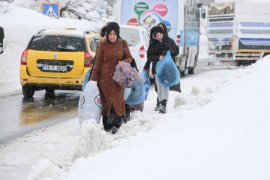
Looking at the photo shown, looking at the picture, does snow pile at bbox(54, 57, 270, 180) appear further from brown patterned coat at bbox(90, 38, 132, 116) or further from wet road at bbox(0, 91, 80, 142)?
wet road at bbox(0, 91, 80, 142)

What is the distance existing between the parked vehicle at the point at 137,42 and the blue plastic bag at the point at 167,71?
570cm

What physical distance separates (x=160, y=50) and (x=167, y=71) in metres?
0.42

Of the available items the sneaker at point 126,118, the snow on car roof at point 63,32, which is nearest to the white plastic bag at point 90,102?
the sneaker at point 126,118

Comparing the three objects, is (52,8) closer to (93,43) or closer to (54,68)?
(93,43)

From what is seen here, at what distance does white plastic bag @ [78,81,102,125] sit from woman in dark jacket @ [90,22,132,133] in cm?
11

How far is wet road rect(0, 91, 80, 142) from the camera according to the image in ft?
32.3

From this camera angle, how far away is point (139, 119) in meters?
8.56

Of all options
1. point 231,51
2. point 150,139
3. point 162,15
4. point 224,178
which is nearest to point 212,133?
point 150,139

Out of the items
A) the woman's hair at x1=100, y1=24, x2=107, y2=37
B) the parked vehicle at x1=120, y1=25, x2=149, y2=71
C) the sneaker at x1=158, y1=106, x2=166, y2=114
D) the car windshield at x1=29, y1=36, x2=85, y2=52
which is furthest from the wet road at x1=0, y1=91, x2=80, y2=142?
the parked vehicle at x1=120, y1=25, x2=149, y2=71

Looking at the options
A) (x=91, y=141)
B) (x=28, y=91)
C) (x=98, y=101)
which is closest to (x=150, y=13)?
(x=28, y=91)

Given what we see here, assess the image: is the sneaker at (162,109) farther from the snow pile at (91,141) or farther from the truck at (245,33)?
the truck at (245,33)

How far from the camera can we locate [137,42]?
16.9 m

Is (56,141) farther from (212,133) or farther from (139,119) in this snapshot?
(212,133)

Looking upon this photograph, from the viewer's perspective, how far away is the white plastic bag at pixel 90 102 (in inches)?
342
